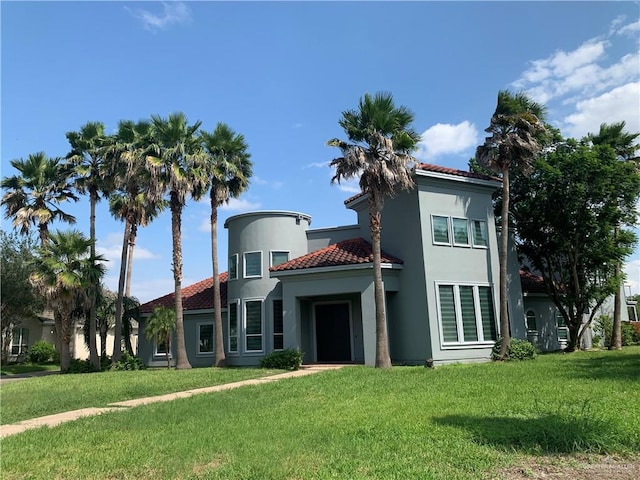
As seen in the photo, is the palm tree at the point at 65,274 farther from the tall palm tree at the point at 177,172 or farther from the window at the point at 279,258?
the window at the point at 279,258

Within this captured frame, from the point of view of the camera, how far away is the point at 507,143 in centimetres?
1966

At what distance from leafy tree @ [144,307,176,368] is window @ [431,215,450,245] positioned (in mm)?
13085

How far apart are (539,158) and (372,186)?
8.98 m

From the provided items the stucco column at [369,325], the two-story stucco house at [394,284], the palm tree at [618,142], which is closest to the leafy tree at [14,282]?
the two-story stucco house at [394,284]

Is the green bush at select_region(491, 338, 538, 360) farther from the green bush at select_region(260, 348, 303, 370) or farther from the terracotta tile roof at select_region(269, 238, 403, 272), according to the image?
the green bush at select_region(260, 348, 303, 370)

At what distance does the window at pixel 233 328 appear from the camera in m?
23.7

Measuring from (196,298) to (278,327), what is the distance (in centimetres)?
639

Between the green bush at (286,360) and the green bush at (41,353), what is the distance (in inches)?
940

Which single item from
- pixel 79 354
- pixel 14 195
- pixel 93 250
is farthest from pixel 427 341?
pixel 79 354

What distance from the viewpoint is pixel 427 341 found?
19.2 meters

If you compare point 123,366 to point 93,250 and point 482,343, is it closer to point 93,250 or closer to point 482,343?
point 93,250

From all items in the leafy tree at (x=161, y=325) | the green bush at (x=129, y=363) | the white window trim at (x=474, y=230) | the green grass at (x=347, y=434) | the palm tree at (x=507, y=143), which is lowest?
the green bush at (x=129, y=363)

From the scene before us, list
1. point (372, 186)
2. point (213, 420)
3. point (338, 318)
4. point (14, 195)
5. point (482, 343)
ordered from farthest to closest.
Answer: point (14, 195) → point (338, 318) → point (482, 343) → point (372, 186) → point (213, 420)

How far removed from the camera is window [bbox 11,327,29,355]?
37.3 metres
